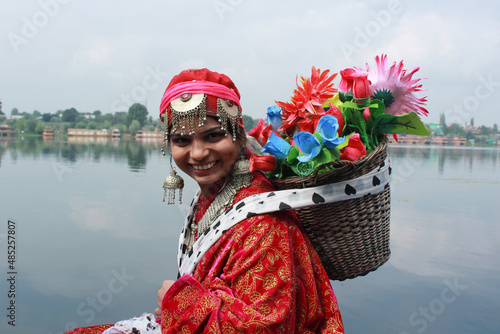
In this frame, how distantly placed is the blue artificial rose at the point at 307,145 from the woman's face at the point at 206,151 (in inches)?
17.3

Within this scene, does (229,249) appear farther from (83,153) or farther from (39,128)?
(39,128)

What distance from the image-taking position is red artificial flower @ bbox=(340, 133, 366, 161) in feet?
5.47

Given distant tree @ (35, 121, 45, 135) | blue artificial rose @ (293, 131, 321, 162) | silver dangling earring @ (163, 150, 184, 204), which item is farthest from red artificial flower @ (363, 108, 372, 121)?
distant tree @ (35, 121, 45, 135)

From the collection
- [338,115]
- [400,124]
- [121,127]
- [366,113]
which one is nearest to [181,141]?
[338,115]

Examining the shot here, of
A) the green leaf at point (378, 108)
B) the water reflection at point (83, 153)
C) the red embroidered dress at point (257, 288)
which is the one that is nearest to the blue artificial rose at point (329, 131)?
the green leaf at point (378, 108)

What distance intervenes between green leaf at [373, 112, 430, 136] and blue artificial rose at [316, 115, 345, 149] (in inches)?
10.3

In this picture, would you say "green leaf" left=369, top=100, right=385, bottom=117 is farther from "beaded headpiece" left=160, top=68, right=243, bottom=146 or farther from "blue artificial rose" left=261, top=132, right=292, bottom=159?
"beaded headpiece" left=160, top=68, right=243, bottom=146

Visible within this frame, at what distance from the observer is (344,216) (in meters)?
1.75

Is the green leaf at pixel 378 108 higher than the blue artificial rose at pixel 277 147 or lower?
higher

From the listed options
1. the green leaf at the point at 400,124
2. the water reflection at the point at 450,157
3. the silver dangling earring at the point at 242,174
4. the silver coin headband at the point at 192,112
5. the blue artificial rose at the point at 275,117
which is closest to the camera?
the green leaf at the point at 400,124

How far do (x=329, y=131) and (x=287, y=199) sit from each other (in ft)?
1.02

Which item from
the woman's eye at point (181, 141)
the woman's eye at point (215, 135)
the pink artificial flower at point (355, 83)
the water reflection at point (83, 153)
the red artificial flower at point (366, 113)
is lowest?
the water reflection at point (83, 153)

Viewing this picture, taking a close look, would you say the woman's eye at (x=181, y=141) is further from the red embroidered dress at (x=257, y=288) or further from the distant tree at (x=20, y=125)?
the distant tree at (x=20, y=125)

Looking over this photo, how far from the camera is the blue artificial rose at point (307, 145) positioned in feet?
5.19
